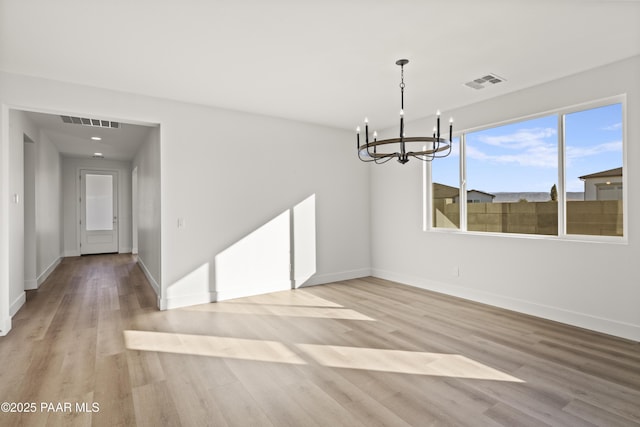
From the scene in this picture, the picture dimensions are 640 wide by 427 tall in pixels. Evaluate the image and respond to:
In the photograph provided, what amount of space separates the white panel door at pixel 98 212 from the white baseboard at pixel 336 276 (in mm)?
6827

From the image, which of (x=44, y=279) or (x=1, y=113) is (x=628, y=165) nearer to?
(x=1, y=113)

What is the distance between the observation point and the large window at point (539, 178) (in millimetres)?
3359

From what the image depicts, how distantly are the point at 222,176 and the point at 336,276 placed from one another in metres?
2.60

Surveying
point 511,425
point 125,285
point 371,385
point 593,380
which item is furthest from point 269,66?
point 125,285

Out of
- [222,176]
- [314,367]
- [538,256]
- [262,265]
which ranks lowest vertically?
[314,367]

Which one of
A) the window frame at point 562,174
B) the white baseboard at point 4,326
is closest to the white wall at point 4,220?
the white baseboard at point 4,326

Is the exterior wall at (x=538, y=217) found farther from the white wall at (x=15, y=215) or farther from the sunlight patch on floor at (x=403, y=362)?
the white wall at (x=15, y=215)

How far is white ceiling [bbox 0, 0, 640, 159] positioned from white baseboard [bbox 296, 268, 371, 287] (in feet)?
9.77

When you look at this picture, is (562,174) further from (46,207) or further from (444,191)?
(46,207)

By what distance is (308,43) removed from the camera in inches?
111

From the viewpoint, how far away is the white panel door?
883 centimetres

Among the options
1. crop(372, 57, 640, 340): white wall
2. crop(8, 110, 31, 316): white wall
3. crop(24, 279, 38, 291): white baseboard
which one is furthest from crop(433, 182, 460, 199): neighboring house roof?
crop(24, 279, 38, 291): white baseboard

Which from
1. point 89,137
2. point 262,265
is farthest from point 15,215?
point 262,265

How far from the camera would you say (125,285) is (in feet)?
→ 17.8
